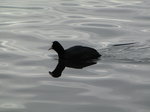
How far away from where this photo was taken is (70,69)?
15742 millimetres

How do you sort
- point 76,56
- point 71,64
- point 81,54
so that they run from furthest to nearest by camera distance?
point 76,56, point 81,54, point 71,64

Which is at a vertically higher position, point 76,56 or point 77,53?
point 77,53

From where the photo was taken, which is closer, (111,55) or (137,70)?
(137,70)

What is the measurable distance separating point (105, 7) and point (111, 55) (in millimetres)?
10171

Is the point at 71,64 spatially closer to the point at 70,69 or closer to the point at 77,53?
the point at 77,53

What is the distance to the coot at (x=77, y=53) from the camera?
16656 mm

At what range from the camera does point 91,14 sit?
25.1 metres

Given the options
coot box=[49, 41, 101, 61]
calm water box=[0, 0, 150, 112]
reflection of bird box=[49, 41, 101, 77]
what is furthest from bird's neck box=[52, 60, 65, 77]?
coot box=[49, 41, 101, 61]

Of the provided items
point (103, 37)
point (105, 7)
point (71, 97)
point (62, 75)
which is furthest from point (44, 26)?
point (71, 97)

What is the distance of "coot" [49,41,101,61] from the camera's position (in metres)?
16.7

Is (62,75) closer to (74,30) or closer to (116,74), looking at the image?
(116,74)

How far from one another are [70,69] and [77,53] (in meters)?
1.08

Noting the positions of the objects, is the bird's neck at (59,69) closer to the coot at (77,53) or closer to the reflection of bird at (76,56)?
the reflection of bird at (76,56)

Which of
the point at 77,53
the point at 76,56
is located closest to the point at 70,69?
the point at 77,53
